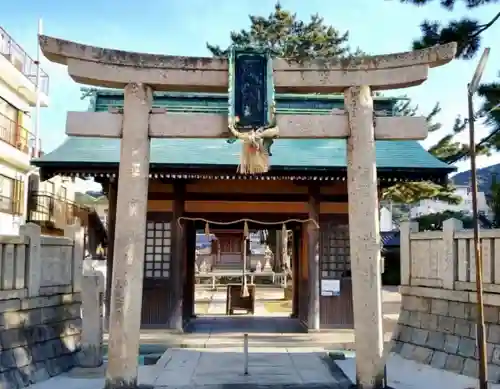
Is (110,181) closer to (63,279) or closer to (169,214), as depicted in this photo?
(169,214)

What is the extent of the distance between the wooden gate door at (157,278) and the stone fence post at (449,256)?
6719mm

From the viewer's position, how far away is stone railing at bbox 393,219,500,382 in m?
9.31

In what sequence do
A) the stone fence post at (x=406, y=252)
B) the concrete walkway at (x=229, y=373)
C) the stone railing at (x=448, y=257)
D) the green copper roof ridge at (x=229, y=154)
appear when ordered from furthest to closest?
the green copper roof ridge at (x=229, y=154)
the stone fence post at (x=406, y=252)
the stone railing at (x=448, y=257)
the concrete walkway at (x=229, y=373)

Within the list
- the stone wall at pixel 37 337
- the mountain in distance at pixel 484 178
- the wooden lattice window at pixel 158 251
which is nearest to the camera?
the stone wall at pixel 37 337

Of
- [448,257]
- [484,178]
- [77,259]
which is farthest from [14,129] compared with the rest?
[484,178]

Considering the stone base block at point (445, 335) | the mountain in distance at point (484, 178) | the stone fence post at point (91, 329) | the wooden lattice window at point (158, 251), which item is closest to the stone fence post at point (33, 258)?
the stone fence post at point (91, 329)

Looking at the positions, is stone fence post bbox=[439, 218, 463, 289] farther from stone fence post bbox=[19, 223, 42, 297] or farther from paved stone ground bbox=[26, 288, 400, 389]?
stone fence post bbox=[19, 223, 42, 297]

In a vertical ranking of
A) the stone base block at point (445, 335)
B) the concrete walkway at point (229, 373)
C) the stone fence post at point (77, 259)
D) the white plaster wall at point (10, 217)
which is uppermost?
the white plaster wall at point (10, 217)

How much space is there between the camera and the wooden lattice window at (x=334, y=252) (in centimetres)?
1439

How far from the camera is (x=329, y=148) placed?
14609mm

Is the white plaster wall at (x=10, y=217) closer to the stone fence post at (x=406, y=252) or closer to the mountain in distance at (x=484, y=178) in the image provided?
the stone fence post at (x=406, y=252)

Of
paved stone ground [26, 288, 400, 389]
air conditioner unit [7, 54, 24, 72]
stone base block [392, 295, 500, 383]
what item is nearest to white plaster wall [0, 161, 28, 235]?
Answer: air conditioner unit [7, 54, 24, 72]

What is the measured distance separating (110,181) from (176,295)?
337 cm

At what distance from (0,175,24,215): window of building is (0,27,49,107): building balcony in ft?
13.7
